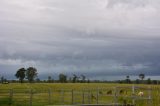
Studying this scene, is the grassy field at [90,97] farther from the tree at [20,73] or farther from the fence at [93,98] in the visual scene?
the tree at [20,73]

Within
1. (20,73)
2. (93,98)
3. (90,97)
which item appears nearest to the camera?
(90,97)

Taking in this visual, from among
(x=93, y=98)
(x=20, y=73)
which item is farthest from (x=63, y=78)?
(x=93, y=98)

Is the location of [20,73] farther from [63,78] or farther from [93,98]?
[93,98]

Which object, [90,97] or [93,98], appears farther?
[93,98]

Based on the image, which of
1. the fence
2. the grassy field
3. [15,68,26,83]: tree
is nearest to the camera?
the fence

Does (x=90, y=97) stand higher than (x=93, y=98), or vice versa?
(x=90, y=97)

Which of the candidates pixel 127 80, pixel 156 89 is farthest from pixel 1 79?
pixel 156 89

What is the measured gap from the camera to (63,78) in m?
179

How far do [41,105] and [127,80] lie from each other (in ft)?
421

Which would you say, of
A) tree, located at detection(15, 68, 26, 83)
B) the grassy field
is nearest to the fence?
the grassy field

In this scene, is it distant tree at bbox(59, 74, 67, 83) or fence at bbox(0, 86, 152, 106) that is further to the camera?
distant tree at bbox(59, 74, 67, 83)

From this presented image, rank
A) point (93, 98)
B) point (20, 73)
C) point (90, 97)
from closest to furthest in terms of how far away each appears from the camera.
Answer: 1. point (90, 97)
2. point (93, 98)
3. point (20, 73)

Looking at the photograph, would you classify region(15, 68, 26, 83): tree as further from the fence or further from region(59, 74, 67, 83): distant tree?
the fence

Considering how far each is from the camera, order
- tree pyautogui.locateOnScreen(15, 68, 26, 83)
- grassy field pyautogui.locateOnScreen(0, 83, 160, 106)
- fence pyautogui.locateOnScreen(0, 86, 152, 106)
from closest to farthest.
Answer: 1. fence pyautogui.locateOnScreen(0, 86, 152, 106)
2. grassy field pyautogui.locateOnScreen(0, 83, 160, 106)
3. tree pyautogui.locateOnScreen(15, 68, 26, 83)
